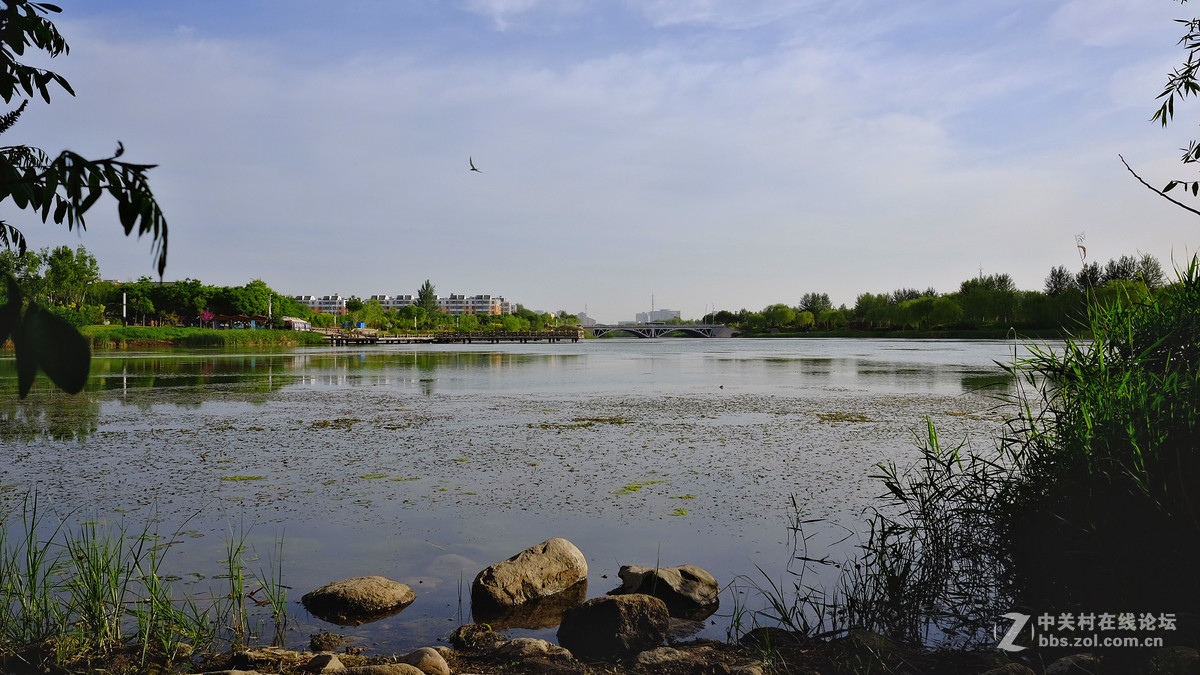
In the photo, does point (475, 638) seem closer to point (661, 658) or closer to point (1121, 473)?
point (661, 658)

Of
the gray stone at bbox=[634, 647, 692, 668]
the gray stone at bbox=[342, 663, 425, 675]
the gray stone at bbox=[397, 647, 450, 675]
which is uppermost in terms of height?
the gray stone at bbox=[342, 663, 425, 675]

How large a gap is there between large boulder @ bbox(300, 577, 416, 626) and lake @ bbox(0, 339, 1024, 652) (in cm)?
9

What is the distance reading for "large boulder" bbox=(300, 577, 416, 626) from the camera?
5184 mm

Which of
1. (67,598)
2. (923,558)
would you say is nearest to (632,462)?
(923,558)

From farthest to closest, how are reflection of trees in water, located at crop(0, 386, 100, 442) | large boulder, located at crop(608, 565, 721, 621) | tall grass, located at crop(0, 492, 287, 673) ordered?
1. reflection of trees in water, located at crop(0, 386, 100, 442)
2. large boulder, located at crop(608, 565, 721, 621)
3. tall grass, located at crop(0, 492, 287, 673)

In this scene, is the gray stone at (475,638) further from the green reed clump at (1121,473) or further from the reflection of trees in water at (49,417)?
the reflection of trees in water at (49,417)

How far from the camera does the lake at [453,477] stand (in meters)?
6.28

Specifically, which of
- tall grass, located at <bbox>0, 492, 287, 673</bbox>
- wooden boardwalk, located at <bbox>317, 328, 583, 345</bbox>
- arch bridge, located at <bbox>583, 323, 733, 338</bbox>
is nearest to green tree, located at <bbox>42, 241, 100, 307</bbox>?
wooden boardwalk, located at <bbox>317, 328, 583, 345</bbox>

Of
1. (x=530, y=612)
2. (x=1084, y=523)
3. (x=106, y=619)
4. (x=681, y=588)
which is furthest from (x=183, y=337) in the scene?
(x=1084, y=523)

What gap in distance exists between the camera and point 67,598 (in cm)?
525

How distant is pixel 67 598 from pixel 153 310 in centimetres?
8720
